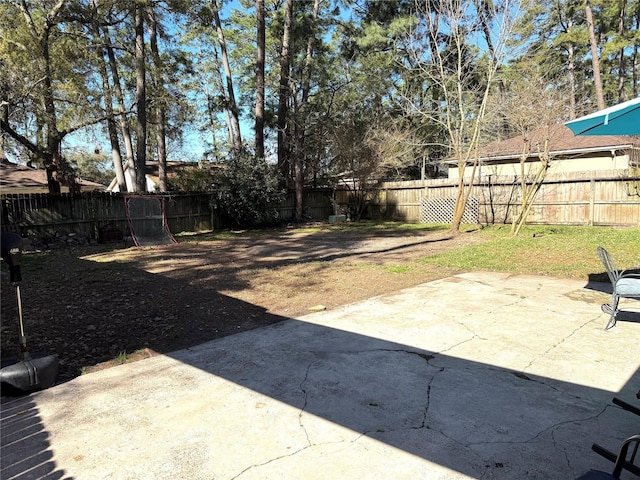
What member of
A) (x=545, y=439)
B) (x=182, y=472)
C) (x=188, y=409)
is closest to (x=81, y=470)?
(x=182, y=472)

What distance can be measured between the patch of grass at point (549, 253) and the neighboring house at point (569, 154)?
3.72 m

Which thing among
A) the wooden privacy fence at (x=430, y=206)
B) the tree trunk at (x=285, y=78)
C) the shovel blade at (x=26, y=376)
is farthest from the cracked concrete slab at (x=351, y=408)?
the tree trunk at (x=285, y=78)

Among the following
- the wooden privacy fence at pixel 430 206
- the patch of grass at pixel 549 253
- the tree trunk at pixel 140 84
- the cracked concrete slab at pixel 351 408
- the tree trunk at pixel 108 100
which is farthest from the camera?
the tree trunk at pixel 108 100

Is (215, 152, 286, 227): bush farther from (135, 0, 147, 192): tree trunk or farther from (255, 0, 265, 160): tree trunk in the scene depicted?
(135, 0, 147, 192): tree trunk

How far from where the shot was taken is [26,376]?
2922mm

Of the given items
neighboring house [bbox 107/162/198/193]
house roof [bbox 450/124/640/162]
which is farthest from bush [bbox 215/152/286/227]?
neighboring house [bbox 107/162/198/193]

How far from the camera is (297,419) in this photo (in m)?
2.49

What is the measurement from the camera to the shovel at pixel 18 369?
285 cm

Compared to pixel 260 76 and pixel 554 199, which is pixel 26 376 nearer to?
pixel 554 199

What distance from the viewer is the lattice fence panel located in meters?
16.1

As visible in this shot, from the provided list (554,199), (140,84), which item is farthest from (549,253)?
(140,84)

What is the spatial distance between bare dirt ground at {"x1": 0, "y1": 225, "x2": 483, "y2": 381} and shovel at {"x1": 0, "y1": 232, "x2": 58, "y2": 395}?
29 cm

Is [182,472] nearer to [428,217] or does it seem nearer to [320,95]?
[428,217]

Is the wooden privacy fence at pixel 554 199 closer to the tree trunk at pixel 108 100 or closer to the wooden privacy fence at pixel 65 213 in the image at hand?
the wooden privacy fence at pixel 65 213
